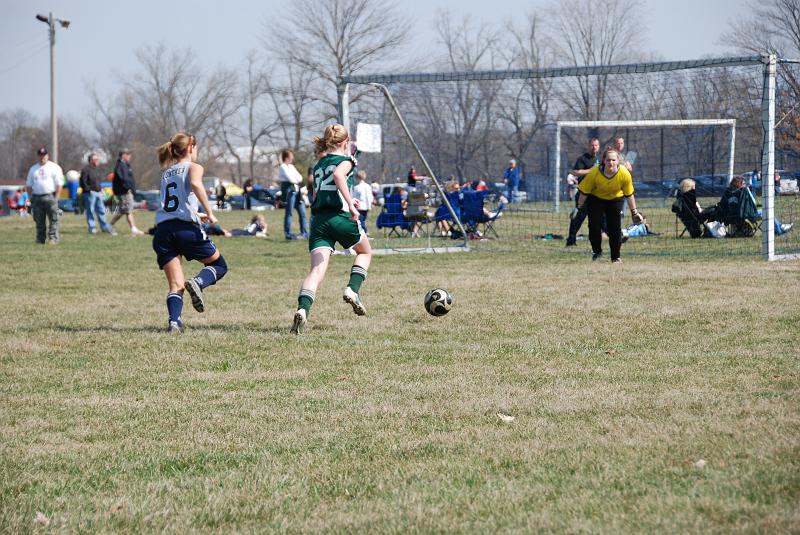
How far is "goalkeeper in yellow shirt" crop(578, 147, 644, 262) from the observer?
1337 centimetres

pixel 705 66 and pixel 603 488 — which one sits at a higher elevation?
pixel 705 66

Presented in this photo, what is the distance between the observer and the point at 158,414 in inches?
221

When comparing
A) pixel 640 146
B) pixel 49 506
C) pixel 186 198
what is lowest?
pixel 49 506

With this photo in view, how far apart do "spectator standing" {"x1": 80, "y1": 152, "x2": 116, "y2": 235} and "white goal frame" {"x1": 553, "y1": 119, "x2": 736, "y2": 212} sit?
34.3 ft

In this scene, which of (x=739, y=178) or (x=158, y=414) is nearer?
(x=158, y=414)

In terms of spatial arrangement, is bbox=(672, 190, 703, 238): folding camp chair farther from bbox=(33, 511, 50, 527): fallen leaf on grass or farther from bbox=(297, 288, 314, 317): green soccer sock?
bbox=(33, 511, 50, 527): fallen leaf on grass

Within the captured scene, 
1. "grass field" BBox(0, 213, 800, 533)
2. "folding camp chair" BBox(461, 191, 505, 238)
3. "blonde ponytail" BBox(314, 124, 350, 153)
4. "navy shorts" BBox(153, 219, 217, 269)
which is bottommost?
"grass field" BBox(0, 213, 800, 533)

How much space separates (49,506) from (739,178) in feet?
51.8

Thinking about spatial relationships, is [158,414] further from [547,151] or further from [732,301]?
[547,151]

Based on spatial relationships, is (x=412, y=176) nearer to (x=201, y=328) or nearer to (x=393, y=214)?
(x=393, y=214)

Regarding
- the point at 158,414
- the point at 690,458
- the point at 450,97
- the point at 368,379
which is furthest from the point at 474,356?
the point at 450,97

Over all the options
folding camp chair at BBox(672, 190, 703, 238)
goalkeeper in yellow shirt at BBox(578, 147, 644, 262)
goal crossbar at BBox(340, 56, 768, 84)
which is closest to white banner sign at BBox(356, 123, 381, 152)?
goal crossbar at BBox(340, 56, 768, 84)

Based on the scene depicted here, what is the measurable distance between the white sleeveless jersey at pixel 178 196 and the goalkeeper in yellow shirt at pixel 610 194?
6.56 meters

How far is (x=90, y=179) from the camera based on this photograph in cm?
2395
